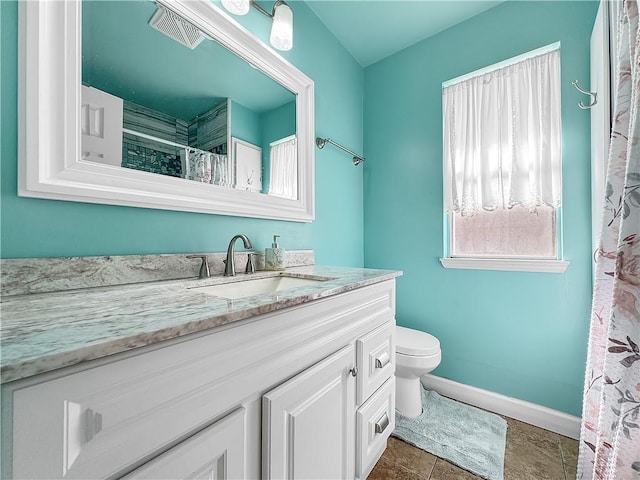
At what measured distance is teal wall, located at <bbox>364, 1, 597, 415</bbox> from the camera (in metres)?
1.38

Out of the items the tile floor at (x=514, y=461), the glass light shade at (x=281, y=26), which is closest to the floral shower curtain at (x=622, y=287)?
the tile floor at (x=514, y=461)

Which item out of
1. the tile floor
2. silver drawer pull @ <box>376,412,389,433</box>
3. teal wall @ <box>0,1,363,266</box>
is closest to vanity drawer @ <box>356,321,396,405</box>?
silver drawer pull @ <box>376,412,389,433</box>

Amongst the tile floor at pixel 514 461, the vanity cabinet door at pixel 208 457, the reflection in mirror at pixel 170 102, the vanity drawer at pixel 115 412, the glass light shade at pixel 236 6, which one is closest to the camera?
the vanity drawer at pixel 115 412

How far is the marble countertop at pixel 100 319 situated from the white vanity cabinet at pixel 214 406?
0.03 m

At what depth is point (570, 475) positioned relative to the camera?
44.9 inches

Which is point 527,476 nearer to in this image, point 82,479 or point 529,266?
point 529,266

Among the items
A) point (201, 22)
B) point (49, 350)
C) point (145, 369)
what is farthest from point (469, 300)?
point (201, 22)

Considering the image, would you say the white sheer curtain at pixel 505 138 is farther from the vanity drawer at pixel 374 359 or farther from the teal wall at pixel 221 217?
the vanity drawer at pixel 374 359

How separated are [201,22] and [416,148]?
1483 millimetres

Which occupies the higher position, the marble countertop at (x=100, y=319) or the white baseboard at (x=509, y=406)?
the marble countertop at (x=100, y=319)

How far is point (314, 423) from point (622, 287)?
2.90 ft

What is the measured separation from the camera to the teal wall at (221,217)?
25.8 inches

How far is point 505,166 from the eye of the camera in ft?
5.13

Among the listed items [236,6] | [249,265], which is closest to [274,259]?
[249,265]
